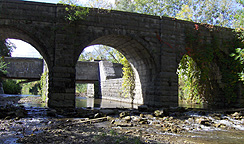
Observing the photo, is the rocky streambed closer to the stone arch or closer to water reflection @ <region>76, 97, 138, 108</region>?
the stone arch

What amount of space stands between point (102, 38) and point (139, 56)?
218 cm

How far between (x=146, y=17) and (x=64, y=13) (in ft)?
12.3

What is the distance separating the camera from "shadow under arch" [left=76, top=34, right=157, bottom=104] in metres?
10.8

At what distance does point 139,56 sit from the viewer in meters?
11.7

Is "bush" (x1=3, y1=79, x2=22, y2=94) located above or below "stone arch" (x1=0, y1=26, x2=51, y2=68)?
below

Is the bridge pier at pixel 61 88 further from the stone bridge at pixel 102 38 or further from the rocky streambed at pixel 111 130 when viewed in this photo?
the rocky streambed at pixel 111 130

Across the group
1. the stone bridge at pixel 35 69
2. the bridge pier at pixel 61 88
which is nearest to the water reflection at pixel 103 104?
the bridge pier at pixel 61 88

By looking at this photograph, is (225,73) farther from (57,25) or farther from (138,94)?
(57,25)

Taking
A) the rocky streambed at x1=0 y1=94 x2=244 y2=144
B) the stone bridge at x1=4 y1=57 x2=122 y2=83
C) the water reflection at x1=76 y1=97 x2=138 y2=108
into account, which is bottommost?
Answer: the water reflection at x1=76 y1=97 x2=138 y2=108

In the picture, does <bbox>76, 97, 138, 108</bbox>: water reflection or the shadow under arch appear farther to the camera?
<bbox>76, 97, 138, 108</bbox>: water reflection

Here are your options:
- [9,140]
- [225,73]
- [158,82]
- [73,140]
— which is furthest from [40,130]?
[225,73]

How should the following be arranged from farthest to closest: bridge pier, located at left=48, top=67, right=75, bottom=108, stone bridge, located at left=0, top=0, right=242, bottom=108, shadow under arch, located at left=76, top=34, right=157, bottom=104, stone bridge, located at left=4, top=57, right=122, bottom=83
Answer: stone bridge, located at left=4, top=57, right=122, bottom=83
shadow under arch, located at left=76, top=34, right=157, bottom=104
stone bridge, located at left=0, top=0, right=242, bottom=108
bridge pier, located at left=48, top=67, right=75, bottom=108

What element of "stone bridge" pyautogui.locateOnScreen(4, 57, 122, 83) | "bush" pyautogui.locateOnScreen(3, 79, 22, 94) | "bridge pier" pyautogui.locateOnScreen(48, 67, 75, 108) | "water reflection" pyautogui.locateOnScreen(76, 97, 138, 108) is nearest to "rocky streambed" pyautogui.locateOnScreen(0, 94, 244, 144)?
"bridge pier" pyautogui.locateOnScreen(48, 67, 75, 108)

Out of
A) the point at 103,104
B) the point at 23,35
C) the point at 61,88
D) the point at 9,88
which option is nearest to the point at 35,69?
the point at 9,88
